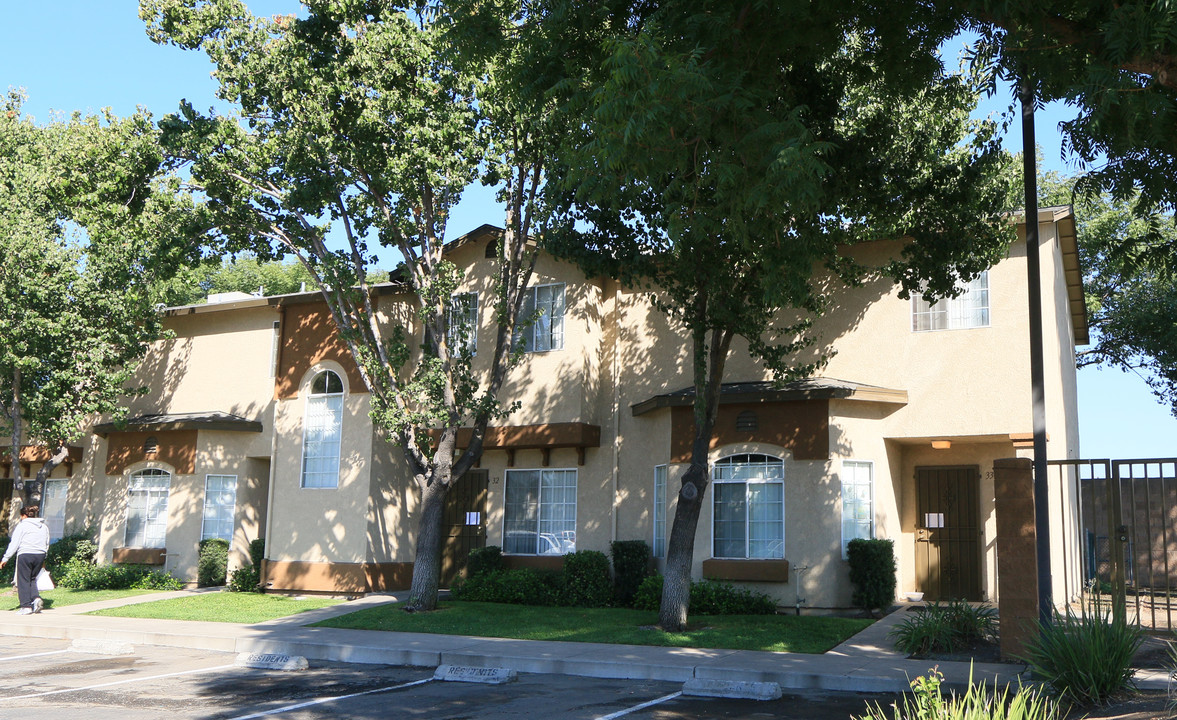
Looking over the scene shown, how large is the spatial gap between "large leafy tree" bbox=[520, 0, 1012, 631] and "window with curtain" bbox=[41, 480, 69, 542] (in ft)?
55.3

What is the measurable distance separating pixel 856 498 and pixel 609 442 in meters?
4.90

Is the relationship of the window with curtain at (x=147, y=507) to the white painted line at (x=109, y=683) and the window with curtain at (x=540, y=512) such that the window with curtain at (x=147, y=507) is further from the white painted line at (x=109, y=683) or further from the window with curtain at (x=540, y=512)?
the white painted line at (x=109, y=683)

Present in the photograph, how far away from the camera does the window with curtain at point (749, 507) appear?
1683 cm

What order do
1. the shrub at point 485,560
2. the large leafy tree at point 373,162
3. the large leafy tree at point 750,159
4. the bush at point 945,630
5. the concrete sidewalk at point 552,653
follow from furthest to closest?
the shrub at point 485,560 < the large leafy tree at point 373,162 < the bush at point 945,630 < the concrete sidewalk at point 552,653 < the large leafy tree at point 750,159

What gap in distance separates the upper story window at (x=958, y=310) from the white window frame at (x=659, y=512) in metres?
5.29

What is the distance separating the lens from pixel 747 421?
56.6ft

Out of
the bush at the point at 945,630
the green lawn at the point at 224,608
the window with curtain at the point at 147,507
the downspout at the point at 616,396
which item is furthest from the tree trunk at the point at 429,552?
the window with curtain at the point at 147,507

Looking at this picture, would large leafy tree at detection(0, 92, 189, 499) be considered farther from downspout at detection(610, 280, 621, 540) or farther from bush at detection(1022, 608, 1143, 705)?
bush at detection(1022, 608, 1143, 705)

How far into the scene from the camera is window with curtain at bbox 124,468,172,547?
74.4ft

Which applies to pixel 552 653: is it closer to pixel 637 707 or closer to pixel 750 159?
pixel 637 707

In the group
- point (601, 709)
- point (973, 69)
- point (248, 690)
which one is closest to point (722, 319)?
point (973, 69)

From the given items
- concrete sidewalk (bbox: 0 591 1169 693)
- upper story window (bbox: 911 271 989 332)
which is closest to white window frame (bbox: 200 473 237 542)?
concrete sidewalk (bbox: 0 591 1169 693)

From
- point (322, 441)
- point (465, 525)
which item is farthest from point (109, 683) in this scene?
point (465, 525)

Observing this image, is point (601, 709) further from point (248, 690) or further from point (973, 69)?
point (973, 69)
